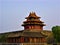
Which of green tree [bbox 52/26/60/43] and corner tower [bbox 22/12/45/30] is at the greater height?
corner tower [bbox 22/12/45/30]

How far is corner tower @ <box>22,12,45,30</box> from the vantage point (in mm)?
43213

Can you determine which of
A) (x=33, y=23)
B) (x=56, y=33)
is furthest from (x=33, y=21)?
(x=56, y=33)

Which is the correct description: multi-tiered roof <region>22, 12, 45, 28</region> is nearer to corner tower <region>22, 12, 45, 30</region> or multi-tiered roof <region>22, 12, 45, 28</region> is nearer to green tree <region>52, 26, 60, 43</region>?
corner tower <region>22, 12, 45, 30</region>

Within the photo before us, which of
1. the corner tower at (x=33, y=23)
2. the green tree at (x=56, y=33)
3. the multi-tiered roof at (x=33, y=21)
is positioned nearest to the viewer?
the green tree at (x=56, y=33)

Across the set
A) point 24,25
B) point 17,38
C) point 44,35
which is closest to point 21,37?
point 17,38

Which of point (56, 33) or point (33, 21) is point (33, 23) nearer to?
point (33, 21)

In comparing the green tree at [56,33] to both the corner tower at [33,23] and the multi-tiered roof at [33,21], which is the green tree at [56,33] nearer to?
the corner tower at [33,23]

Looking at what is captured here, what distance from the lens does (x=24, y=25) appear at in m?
44.2

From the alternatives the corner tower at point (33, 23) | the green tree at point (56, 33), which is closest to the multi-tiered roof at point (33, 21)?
the corner tower at point (33, 23)

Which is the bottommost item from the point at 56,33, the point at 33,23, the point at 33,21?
the point at 56,33

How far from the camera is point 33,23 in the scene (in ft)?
143

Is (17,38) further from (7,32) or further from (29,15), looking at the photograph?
(29,15)

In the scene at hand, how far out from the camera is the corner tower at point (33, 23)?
43.2m

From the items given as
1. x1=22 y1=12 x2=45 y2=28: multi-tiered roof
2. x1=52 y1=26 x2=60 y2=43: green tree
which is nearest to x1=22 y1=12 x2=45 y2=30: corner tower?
x1=22 y1=12 x2=45 y2=28: multi-tiered roof
